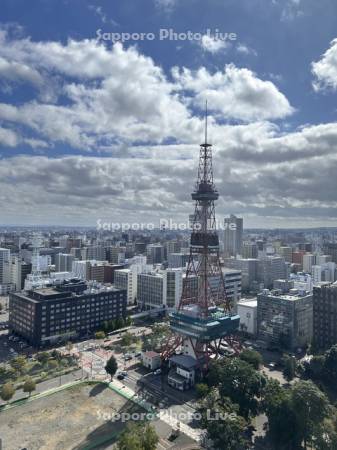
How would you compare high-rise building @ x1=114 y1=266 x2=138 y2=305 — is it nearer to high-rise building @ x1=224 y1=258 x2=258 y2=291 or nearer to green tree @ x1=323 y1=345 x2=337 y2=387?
high-rise building @ x1=224 y1=258 x2=258 y2=291

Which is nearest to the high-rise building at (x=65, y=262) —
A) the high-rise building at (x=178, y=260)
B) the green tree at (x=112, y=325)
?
the high-rise building at (x=178, y=260)

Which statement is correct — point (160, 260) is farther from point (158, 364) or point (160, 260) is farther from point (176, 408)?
point (176, 408)

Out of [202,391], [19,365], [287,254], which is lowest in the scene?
[19,365]

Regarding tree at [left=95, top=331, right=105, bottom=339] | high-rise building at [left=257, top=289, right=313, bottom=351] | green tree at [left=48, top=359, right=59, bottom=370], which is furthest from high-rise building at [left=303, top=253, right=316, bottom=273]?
green tree at [left=48, top=359, right=59, bottom=370]

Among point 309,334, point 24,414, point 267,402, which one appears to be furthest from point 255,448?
point 309,334

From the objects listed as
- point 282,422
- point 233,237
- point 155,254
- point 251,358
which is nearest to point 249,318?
point 251,358

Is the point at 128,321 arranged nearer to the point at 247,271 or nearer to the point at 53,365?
the point at 53,365
